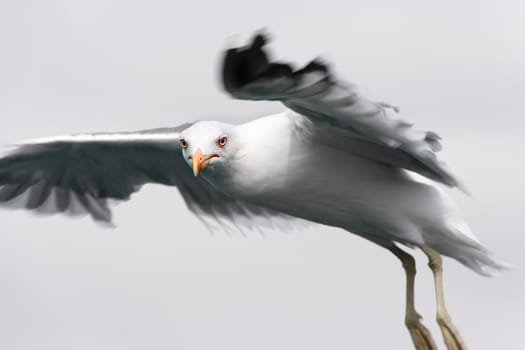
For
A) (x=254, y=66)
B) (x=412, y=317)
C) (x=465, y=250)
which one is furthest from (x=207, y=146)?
(x=412, y=317)

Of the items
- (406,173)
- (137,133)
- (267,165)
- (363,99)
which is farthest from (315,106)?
(137,133)

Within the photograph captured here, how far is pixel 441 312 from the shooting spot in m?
12.7

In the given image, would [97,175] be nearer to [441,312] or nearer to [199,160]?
[199,160]

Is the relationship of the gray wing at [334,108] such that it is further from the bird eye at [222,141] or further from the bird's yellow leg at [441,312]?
the bird's yellow leg at [441,312]

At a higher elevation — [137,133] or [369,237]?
[137,133]

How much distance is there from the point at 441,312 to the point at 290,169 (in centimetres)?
235

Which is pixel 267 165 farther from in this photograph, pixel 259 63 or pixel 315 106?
pixel 259 63

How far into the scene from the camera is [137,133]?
13156 mm

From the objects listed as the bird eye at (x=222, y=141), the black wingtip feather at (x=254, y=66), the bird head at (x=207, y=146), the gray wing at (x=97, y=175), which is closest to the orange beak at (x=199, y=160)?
the bird head at (x=207, y=146)

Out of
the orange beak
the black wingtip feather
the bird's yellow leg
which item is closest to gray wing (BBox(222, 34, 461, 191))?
the black wingtip feather

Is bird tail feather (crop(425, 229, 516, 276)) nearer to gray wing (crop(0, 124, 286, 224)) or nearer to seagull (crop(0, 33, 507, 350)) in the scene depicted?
seagull (crop(0, 33, 507, 350))

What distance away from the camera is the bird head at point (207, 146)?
10734 millimetres

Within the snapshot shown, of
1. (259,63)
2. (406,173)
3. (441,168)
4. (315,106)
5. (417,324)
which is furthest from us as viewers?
(417,324)

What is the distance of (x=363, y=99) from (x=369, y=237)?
10.2 feet
